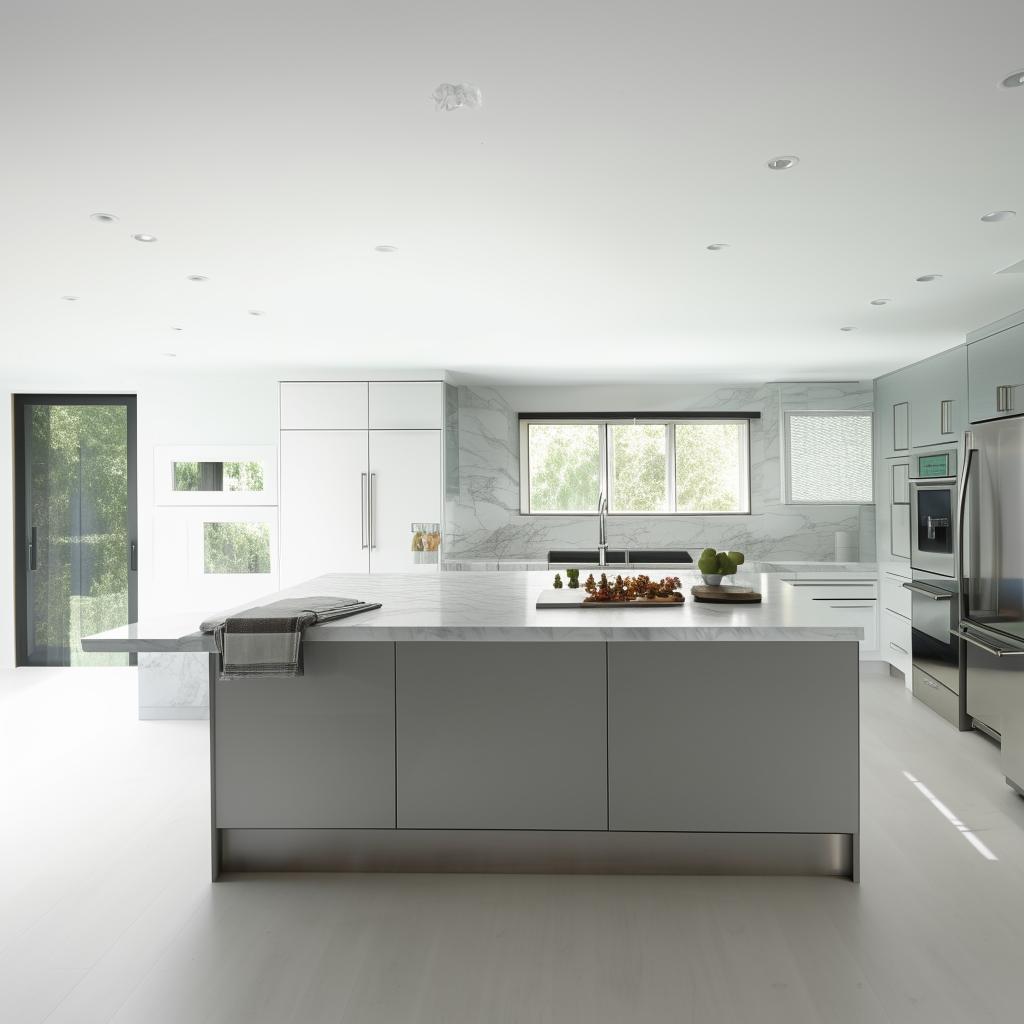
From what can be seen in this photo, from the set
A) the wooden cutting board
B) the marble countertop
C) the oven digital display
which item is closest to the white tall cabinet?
the marble countertop

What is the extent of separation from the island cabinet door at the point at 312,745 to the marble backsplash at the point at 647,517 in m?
3.84

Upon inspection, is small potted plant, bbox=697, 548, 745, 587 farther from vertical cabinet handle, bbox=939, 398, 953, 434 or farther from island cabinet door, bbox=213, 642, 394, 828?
vertical cabinet handle, bbox=939, 398, 953, 434

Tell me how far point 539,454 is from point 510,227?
4046 millimetres

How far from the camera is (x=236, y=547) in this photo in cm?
633

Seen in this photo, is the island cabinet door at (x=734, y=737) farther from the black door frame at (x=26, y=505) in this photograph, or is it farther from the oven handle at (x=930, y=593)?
the black door frame at (x=26, y=505)

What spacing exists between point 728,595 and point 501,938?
4.85 ft

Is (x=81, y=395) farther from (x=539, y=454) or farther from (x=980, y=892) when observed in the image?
(x=980, y=892)

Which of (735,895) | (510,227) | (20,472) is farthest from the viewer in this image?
(20,472)

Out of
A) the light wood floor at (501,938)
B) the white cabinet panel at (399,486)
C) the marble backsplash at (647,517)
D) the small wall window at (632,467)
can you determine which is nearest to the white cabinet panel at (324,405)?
the white cabinet panel at (399,486)

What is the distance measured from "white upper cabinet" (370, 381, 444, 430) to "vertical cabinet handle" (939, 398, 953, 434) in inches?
129

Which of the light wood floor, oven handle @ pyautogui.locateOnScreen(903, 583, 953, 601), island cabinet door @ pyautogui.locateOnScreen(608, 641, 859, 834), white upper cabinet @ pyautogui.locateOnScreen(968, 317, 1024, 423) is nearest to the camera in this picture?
the light wood floor

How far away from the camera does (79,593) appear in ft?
22.4

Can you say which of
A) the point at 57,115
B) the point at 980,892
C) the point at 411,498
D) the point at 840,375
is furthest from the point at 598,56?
the point at 840,375

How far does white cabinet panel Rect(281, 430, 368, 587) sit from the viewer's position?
20.3 feet
